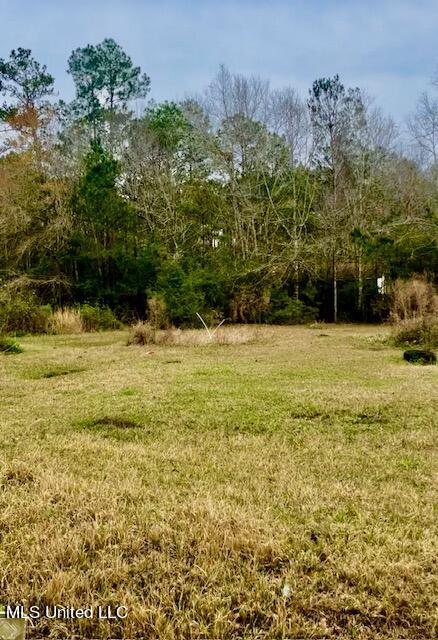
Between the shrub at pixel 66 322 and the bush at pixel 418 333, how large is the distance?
35.5 ft

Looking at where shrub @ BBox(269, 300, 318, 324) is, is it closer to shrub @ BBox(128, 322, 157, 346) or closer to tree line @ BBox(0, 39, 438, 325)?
tree line @ BBox(0, 39, 438, 325)

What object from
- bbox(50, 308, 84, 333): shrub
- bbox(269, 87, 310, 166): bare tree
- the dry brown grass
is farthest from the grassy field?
bbox(269, 87, 310, 166): bare tree

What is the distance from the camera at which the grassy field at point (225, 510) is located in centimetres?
206

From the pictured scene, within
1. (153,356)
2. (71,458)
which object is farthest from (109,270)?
(71,458)

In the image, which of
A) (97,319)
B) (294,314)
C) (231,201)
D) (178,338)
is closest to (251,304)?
(294,314)

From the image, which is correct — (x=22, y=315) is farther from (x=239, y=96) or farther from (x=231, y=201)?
(x=239, y=96)

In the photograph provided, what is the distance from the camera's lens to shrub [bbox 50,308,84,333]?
56.1 ft

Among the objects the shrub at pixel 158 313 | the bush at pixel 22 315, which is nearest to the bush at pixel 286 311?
the shrub at pixel 158 313

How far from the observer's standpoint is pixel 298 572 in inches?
90.9

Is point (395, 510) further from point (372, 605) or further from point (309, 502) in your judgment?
point (372, 605)

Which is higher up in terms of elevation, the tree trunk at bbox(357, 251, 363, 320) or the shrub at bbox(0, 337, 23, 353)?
the tree trunk at bbox(357, 251, 363, 320)

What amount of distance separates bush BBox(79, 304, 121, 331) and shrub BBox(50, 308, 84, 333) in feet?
0.99

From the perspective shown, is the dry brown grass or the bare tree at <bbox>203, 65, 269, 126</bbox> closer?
the dry brown grass

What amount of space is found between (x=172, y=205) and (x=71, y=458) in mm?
20158
